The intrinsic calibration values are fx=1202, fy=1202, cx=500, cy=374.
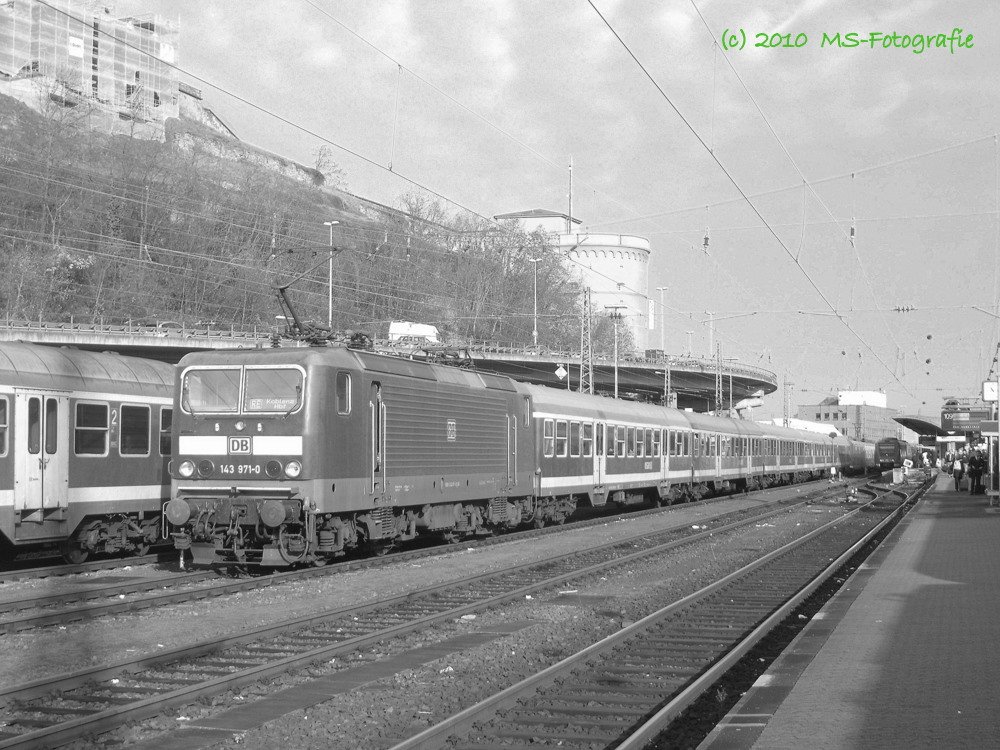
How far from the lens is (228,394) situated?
56.3 feet

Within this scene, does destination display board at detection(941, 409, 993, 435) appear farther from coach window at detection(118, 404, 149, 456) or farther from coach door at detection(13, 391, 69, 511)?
coach door at detection(13, 391, 69, 511)

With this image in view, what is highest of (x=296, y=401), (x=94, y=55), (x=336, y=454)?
(x=94, y=55)

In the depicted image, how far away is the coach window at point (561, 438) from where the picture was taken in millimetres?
28297

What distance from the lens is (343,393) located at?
17266mm

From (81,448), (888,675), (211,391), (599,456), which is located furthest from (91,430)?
(599,456)

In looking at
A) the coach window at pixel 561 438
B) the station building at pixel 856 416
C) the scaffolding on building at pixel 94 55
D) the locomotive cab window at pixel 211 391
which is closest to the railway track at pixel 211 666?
the locomotive cab window at pixel 211 391

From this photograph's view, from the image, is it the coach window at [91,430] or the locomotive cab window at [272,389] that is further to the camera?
the coach window at [91,430]

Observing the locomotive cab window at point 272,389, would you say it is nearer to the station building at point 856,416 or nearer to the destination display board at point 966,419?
the destination display board at point 966,419

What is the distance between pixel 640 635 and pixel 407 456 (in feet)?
24.9

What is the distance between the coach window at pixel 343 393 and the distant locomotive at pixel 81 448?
4230 millimetres

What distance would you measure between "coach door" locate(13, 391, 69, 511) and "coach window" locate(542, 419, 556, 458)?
466 inches

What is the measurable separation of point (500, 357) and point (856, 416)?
91203 mm

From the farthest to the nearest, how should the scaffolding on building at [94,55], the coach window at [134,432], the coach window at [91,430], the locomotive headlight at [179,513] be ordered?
1. the scaffolding on building at [94,55]
2. the coach window at [134,432]
3. the coach window at [91,430]
4. the locomotive headlight at [179,513]

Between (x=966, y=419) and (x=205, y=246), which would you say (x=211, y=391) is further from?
(x=205, y=246)
